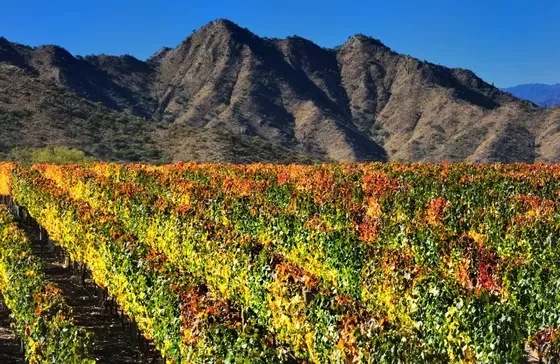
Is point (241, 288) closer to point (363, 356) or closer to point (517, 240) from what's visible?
point (363, 356)

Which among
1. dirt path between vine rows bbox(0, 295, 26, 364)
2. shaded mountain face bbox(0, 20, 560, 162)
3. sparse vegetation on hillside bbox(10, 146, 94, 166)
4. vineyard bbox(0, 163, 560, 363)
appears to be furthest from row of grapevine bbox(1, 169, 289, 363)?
shaded mountain face bbox(0, 20, 560, 162)

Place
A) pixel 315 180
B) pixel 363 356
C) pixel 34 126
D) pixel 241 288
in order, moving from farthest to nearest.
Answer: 1. pixel 34 126
2. pixel 315 180
3. pixel 241 288
4. pixel 363 356

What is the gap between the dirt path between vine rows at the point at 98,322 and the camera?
13.6 meters

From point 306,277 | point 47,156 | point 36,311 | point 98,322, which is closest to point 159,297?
point 36,311

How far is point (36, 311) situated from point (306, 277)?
484cm

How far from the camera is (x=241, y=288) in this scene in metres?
14.5

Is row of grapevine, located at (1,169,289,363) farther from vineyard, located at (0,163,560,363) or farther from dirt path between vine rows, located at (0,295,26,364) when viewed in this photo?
dirt path between vine rows, located at (0,295,26,364)

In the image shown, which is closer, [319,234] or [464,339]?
[464,339]

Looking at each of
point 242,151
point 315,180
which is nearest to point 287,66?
point 242,151

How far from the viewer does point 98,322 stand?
1583 centimetres

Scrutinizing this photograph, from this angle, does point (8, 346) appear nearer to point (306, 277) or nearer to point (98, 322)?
point (98, 322)

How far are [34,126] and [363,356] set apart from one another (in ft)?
248

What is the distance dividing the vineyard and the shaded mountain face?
5390 cm

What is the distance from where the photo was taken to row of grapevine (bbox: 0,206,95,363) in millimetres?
9227
